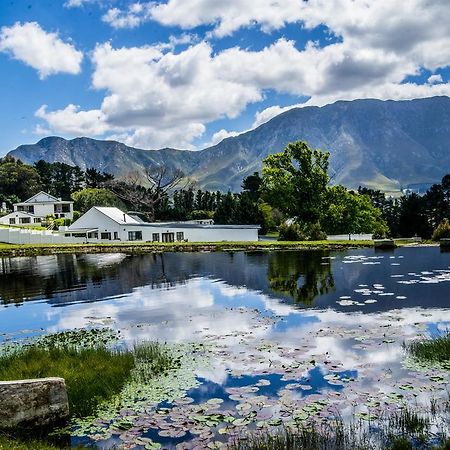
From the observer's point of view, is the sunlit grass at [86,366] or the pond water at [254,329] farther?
the sunlit grass at [86,366]

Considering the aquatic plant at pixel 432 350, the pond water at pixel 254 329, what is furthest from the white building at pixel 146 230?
A: the aquatic plant at pixel 432 350

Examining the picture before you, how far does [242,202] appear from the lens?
319 feet

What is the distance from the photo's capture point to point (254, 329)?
18.5 m

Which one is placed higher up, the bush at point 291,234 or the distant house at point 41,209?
the distant house at point 41,209

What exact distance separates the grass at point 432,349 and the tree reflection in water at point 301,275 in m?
8.56

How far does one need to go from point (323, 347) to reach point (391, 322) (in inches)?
173

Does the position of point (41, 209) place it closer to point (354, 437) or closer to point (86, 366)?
point (86, 366)

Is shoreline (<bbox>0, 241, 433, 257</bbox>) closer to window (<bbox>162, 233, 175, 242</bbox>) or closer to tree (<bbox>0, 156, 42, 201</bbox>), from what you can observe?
window (<bbox>162, 233, 175, 242</bbox>)

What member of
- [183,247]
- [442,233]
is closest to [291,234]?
[183,247]

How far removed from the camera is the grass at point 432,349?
1367 centimetres

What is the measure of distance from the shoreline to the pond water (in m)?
15.5

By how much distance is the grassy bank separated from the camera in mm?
57906

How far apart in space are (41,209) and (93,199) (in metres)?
12.7

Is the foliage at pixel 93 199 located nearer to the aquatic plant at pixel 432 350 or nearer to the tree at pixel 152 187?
the tree at pixel 152 187
